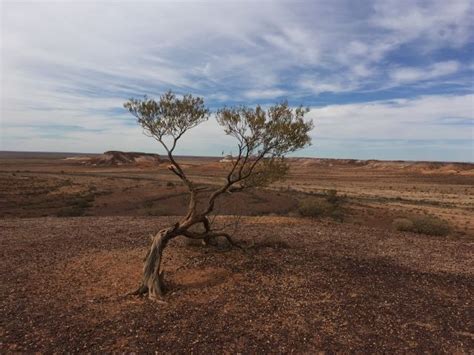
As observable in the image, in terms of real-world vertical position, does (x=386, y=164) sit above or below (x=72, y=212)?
above

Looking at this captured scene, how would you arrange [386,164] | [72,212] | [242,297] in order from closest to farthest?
[242,297]
[72,212]
[386,164]

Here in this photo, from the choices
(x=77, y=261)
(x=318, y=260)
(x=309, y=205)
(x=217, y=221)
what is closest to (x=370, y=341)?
(x=318, y=260)

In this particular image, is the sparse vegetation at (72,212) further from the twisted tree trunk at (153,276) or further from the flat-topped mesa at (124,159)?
the flat-topped mesa at (124,159)

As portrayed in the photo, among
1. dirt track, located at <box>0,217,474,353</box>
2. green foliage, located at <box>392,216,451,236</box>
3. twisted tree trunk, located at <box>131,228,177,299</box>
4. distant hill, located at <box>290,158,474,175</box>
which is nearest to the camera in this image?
dirt track, located at <box>0,217,474,353</box>

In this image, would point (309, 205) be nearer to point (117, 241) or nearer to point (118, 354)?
point (117, 241)

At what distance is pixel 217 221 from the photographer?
20.4 m

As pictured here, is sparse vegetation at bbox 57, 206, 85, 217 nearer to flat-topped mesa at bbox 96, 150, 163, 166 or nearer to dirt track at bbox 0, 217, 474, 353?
dirt track at bbox 0, 217, 474, 353

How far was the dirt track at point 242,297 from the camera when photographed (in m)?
7.74

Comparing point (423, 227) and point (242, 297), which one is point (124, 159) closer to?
point (423, 227)

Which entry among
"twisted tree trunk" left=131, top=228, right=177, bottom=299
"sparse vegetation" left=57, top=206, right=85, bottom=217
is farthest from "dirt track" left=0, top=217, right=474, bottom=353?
"sparse vegetation" left=57, top=206, right=85, bottom=217

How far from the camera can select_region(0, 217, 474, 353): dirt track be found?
7738 millimetres

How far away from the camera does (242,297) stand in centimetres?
969

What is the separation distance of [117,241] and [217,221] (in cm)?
622

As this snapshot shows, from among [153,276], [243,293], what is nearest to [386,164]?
[243,293]
